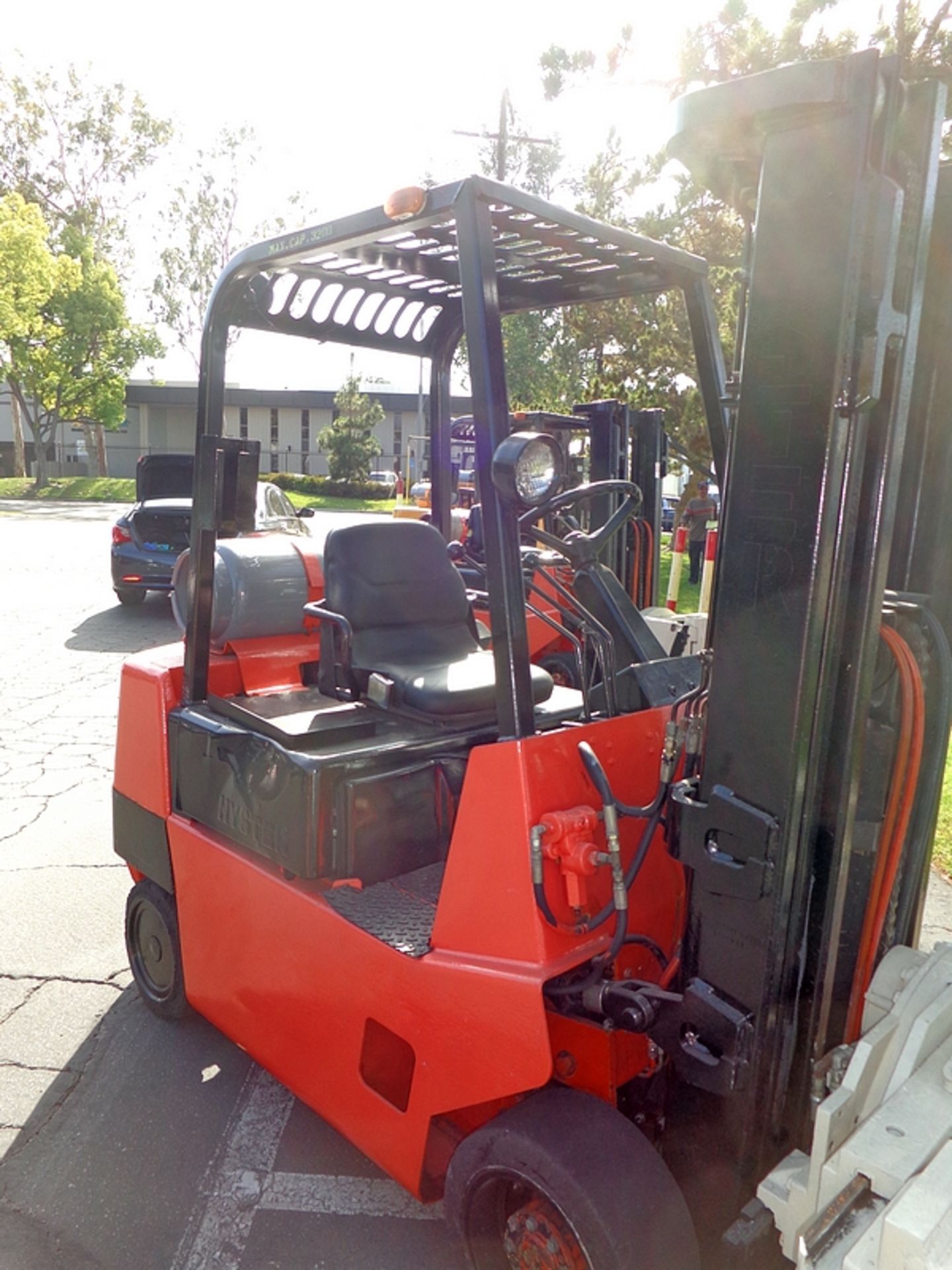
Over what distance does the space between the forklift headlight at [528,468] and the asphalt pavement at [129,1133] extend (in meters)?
1.98

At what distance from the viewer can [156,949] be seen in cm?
365

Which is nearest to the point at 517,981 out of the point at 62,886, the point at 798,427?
the point at 798,427

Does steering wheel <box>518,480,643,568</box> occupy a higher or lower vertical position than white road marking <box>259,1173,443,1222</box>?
higher

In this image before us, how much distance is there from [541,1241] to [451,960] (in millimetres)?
607

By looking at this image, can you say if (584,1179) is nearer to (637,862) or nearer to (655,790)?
(637,862)

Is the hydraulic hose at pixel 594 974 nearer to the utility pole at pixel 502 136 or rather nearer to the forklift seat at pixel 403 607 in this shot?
the forklift seat at pixel 403 607

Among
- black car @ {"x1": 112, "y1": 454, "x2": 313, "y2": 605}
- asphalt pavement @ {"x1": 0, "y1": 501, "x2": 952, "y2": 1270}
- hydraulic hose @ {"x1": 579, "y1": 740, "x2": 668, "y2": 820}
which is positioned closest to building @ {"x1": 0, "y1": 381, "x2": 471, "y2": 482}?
black car @ {"x1": 112, "y1": 454, "x2": 313, "y2": 605}

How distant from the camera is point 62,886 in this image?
4.70 m

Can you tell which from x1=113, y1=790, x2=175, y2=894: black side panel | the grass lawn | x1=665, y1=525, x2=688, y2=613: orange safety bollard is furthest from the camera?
the grass lawn

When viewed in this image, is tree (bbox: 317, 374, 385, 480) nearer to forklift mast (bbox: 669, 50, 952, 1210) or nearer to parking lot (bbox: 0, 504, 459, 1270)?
parking lot (bbox: 0, 504, 459, 1270)

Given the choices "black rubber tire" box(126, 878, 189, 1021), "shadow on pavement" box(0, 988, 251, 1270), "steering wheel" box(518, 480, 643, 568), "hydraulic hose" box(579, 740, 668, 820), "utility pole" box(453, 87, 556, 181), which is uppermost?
"utility pole" box(453, 87, 556, 181)

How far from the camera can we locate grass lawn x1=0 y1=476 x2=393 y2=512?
35000 mm

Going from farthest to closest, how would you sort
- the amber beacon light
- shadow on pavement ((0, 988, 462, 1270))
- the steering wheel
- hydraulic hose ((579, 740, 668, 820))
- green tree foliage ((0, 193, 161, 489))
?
1. green tree foliage ((0, 193, 161, 489))
2. shadow on pavement ((0, 988, 462, 1270))
3. the steering wheel
4. the amber beacon light
5. hydraulic hose ((579, 740, 668, 820))

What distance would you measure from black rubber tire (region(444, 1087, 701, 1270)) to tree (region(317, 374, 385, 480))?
40.5 m
